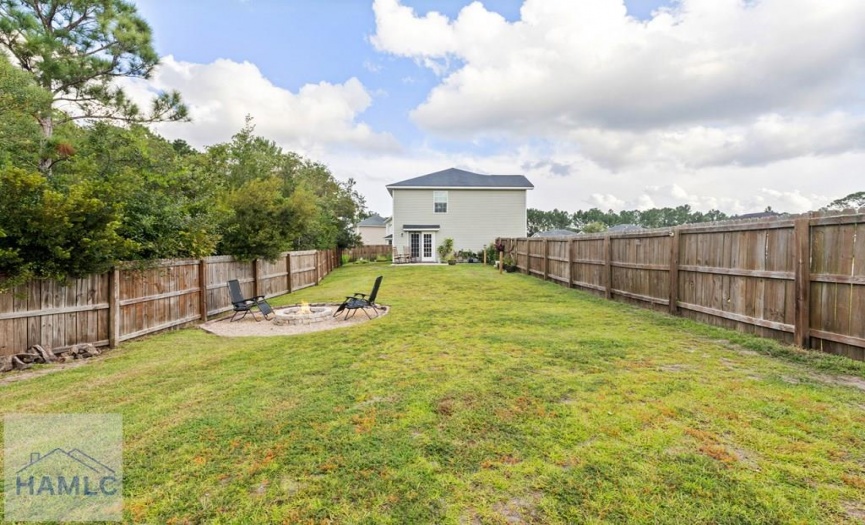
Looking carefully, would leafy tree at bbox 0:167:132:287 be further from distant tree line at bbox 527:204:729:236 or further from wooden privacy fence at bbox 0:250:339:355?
distant tree line at bbox 527:204:729:236

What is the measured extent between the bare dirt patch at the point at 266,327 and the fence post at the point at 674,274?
618cm

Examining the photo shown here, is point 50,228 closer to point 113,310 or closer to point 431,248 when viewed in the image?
point 113,310

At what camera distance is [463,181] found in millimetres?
27734

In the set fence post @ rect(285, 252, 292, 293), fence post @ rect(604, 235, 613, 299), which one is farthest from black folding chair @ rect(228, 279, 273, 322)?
fence post @ rect(604, 235, 613, 299)

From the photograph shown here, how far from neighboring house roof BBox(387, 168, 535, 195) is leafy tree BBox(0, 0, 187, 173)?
17224mm

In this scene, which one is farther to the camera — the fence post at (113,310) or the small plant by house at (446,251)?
the small plant by house at (446,251)

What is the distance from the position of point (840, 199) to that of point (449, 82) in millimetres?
36058

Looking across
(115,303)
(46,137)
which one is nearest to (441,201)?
(46,137)

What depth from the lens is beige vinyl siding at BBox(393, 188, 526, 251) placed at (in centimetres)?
2705

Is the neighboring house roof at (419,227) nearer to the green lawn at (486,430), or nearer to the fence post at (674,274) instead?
the fence post at (674,274)

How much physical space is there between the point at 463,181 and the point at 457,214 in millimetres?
2598

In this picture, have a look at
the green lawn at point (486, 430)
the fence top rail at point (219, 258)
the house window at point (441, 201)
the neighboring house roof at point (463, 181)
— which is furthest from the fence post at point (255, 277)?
the house window at point (441, 201)

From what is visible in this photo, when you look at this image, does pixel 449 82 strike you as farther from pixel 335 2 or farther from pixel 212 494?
pixel 212 494

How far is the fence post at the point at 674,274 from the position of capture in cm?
768
